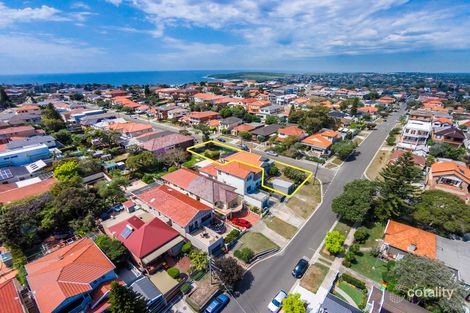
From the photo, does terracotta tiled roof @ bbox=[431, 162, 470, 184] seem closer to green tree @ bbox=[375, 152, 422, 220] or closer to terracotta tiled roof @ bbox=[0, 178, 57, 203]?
green tree @ bbox=[375, 152, 422, 220]

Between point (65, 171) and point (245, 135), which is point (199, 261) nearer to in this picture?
point (65, 171)

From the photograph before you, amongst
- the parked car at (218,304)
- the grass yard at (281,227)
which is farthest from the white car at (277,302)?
the grass yard at (281,227)

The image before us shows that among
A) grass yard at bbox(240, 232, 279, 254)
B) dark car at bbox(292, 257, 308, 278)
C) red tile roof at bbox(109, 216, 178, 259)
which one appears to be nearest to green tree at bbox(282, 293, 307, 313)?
dark car at bbox(292, 257, 308, 278)

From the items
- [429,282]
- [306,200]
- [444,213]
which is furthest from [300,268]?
[444,213]

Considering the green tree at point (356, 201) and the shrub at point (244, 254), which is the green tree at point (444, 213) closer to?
the green tree at point (356, 201)

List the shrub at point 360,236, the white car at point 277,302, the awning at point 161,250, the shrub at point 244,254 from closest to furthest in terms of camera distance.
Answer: the white car at point 277,302
the awning at point 161,250
the shrub at point 244,254
the shrub at point 360,236

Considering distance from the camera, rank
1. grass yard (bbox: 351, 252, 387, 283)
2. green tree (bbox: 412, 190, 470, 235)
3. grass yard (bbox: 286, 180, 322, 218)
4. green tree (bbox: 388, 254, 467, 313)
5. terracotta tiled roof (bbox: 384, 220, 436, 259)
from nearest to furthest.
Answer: green tree (bbox: 388, 254, 467, 313) < grass yard (bbox: 351, 252, 387, 283) < terracotta tiled roof (bbox: 384, 220, 436, 259) < green tree (bbox: 412, 190, 470, 235) < grass yard (bbox: 286, 180, 322, 218)
